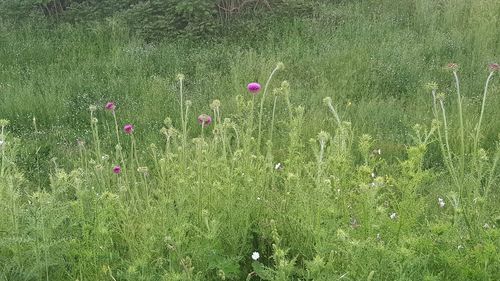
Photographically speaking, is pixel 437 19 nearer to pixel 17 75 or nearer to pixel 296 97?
pixel 296 97

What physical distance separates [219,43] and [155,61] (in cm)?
84

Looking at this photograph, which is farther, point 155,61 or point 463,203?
point 155,61

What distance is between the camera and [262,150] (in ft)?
16.5

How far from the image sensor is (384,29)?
7594 millimetres

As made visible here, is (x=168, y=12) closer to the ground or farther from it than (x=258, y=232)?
closer to the ground

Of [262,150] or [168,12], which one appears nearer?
[262,150]

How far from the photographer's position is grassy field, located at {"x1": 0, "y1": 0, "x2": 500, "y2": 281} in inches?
99.3

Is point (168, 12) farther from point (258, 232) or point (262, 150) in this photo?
point (258, 232)

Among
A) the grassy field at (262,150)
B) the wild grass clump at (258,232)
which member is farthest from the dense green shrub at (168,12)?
the wild grass clump at (258,232)

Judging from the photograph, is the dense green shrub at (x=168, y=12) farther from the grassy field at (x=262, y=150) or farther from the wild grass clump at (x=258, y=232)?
the wild grass clump at (x=258, y=232)

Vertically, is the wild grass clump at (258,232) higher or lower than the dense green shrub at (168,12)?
higher

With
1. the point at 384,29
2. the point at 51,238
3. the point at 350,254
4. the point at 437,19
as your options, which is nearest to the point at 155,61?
the point at 384,29

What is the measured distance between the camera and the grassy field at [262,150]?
252 centimetres

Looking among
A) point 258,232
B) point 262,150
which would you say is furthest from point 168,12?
point 258,232
